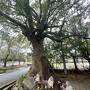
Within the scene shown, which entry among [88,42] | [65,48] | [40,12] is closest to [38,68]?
[40,12]

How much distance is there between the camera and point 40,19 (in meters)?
12.5

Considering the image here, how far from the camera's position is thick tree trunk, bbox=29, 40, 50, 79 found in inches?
463

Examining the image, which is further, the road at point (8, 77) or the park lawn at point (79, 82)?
the road at point (8, 77)

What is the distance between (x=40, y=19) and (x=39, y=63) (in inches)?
109

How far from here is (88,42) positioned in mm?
23938

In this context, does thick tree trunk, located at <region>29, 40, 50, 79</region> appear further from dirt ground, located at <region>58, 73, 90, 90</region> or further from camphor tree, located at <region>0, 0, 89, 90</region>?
dirt ground, located at <region>58, 73, 90, 90</region>

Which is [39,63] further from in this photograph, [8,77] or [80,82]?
[8,77]

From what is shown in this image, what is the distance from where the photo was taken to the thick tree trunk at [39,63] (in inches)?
463

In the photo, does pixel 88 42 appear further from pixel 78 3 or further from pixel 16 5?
pixel 16 5

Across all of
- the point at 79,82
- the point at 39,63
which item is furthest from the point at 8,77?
the point at 39,63

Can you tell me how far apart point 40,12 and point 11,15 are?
1823 mm

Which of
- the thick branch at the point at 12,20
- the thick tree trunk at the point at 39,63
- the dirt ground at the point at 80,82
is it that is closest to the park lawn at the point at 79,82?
the dirt ground at the point at 80,82

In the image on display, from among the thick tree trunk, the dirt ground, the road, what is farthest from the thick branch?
the road

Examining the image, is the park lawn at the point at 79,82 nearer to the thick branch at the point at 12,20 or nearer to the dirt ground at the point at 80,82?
the dirt ground at the point at 80,82
